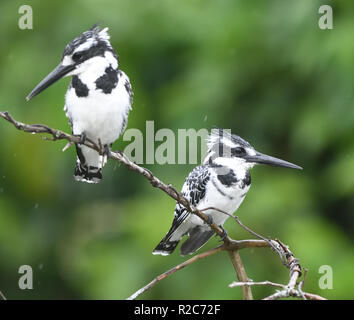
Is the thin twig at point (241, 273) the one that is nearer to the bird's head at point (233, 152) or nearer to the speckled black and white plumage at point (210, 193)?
the bird's head at point (233, 152)

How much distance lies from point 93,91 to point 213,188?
2.20 ft

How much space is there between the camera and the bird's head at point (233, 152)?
2.01 m

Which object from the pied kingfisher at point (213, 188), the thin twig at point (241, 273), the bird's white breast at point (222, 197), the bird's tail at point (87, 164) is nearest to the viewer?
the thin twig at point (241, 273)

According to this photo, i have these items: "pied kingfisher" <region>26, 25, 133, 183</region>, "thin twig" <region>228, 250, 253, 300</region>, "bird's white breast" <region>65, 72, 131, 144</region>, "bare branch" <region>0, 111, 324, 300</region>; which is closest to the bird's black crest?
"pied kingfisher" <region>26, 25, 133, 183</region>

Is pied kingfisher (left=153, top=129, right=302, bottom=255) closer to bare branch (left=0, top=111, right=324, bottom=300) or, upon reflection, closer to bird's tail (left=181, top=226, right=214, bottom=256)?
bird's tail (left=181, top=226, right=214, bottom=256)

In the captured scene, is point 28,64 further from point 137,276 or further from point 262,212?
point 262,212

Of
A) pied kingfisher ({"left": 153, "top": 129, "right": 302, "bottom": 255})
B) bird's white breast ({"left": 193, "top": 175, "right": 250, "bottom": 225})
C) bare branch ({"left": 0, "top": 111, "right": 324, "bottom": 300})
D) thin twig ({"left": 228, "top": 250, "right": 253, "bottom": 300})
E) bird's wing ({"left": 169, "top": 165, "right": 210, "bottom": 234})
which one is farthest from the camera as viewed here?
bird's wing ({"left": 169, "top": 165, "right": 210, "bottom": 234})

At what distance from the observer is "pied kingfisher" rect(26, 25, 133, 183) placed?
182 cm

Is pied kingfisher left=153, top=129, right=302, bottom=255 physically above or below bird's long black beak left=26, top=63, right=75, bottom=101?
below

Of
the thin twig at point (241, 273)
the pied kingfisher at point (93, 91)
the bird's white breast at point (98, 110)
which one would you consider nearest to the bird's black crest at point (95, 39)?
the pied kingfisher at point (93, 91)

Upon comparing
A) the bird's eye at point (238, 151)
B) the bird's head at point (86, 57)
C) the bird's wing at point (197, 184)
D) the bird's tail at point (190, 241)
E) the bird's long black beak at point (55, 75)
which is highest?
the bird's head at point (86, 57)

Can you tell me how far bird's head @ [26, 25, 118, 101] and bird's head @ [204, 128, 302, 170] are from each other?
1.24 ft

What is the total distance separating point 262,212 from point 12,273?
203 cm
